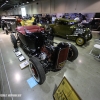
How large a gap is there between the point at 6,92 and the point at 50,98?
104 cm

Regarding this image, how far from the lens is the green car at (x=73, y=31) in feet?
14.0

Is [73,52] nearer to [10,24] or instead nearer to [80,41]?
[80,41]

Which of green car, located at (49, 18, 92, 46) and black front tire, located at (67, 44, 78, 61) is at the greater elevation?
green car, located at (49, 18, 92, 46)

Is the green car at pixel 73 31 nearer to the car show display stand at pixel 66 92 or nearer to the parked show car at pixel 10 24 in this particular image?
the parked show car at pixel 10 24

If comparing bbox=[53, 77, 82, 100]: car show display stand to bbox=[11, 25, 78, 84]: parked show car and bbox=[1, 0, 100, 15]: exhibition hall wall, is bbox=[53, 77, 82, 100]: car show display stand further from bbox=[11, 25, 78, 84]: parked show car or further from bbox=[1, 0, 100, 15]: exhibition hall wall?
bbox=[1, 0, 100, 15]: exhibition hall wall

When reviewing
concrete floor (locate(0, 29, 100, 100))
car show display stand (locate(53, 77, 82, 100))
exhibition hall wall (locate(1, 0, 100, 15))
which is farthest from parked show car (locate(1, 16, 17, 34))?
car show display stand (locate(53, 77, 82, 100))

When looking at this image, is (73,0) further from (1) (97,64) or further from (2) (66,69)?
(2) (66,69)

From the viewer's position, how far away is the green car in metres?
4.28

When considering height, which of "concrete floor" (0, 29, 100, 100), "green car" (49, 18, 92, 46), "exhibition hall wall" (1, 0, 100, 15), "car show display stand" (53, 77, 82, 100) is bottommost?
"concrete floor" (0, 29, 100, 100)

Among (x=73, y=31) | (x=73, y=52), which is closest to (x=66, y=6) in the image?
(x=73, y=31)

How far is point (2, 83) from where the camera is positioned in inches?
74.5

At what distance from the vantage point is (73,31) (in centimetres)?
473

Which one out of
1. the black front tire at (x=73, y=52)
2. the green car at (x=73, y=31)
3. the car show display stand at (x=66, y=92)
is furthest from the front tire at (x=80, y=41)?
the car show display stand at (x=66, y=92)

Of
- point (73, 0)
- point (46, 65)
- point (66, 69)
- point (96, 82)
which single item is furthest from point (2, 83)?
point (73, 0)
